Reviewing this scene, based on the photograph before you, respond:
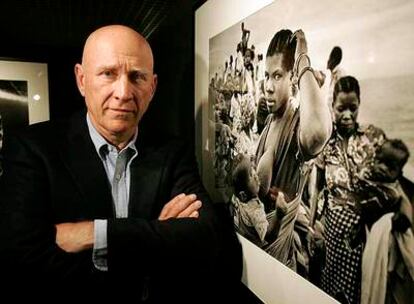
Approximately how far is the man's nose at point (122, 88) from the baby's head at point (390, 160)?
793mm

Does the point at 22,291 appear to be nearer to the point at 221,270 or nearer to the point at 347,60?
the point at 221,270

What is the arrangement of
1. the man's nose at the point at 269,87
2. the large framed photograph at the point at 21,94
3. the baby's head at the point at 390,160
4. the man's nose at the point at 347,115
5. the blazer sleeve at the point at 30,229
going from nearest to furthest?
the baby's head at the point at 390,160
the man's nose at the point at 347,115
the man's nose at the point at 269,87
the blazer sleeve at the point at 30,229
the large framed photograph at the point at 21,94

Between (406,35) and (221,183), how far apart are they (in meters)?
0.81

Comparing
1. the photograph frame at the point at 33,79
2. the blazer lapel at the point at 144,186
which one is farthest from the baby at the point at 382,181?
the photograph frame at the point at 33,79

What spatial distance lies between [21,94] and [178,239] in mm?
1051

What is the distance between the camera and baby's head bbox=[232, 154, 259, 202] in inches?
41.0

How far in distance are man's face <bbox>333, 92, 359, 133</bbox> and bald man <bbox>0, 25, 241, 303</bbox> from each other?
0.59m

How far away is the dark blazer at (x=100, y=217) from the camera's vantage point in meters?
1.04

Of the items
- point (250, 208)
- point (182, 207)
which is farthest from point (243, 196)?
point (182, 207)

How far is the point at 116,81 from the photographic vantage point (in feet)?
3.77

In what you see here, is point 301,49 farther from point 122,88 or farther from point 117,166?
point 117,166

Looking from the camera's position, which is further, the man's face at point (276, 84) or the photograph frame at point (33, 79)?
the photograph frame at point (33, 79)

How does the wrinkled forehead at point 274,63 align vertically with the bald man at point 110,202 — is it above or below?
above

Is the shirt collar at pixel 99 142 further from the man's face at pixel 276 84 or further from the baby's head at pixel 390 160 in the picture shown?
the baby's head at pixel 390 160
